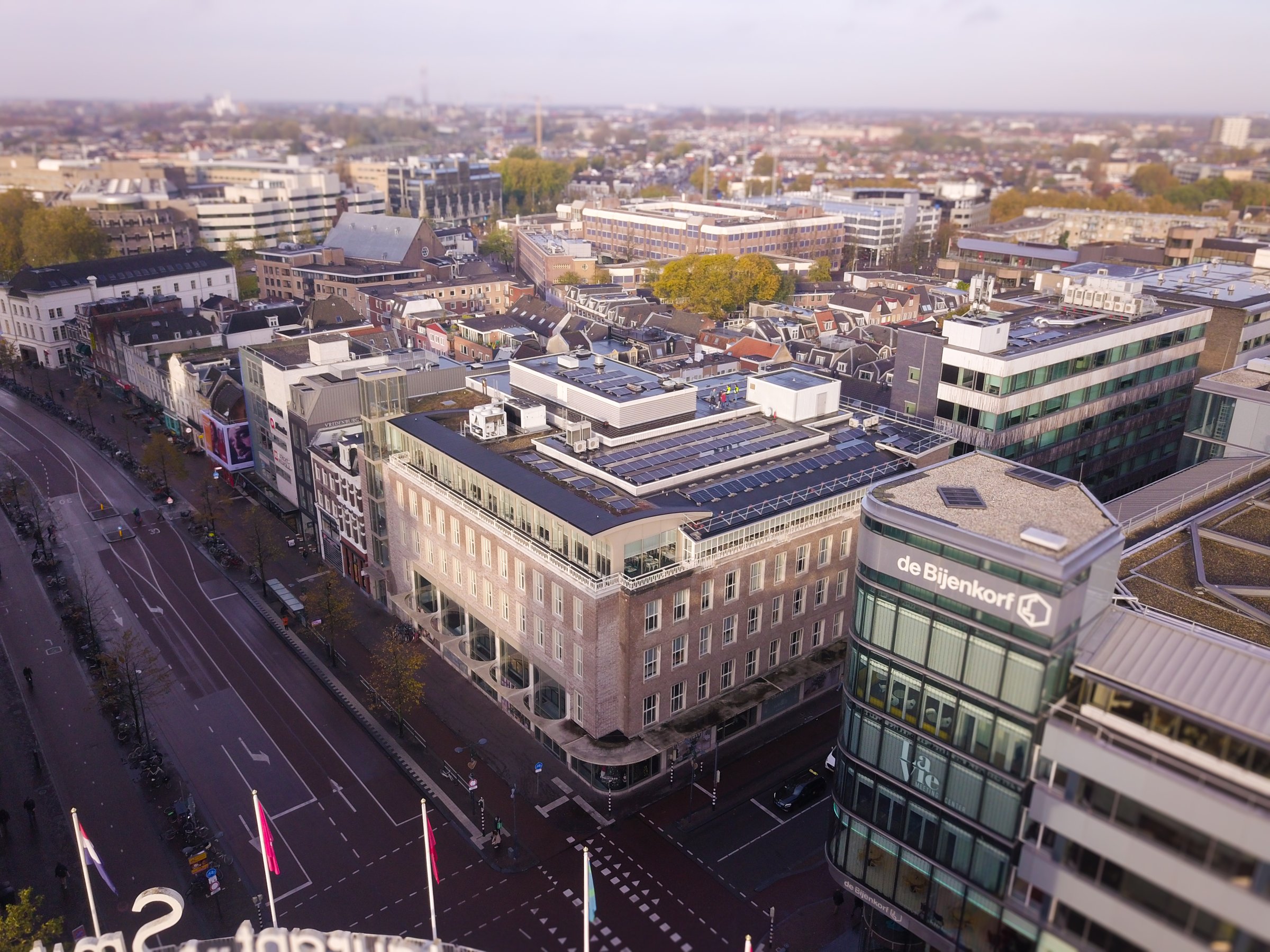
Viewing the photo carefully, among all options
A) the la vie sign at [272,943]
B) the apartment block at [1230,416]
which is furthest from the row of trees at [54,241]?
the apartment block at [1230,416]

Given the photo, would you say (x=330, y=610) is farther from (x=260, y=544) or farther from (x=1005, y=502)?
(x=1005, y=502)

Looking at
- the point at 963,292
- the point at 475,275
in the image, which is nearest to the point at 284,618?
the point at 475,275

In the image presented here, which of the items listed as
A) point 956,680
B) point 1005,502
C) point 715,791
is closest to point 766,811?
point 715,791

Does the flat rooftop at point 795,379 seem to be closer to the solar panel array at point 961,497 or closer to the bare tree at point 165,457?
the solar panel array at point 961,497

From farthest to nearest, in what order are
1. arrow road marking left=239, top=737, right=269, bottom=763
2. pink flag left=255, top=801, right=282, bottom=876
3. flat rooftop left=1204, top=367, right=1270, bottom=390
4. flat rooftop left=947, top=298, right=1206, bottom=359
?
1. flat rooftop left=947, top=298, right=1206, bottom=359
2. flat rooftop left=1204, top=367, right=1270, bottom=390
3. arrow road marking left=239, top=737, right=269, bottom=763
4. pink flag left=255, top=801, right=282, bottom=876

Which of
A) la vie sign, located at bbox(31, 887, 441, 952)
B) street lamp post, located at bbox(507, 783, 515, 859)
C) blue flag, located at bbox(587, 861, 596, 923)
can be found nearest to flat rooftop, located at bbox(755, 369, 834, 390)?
street lamp post, located at bbox(507, 783, 515, 859)

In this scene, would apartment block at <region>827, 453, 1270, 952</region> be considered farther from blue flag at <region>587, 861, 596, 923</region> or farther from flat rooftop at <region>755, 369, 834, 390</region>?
flat rooftop at <region>755, 369, 834, 390</region>
